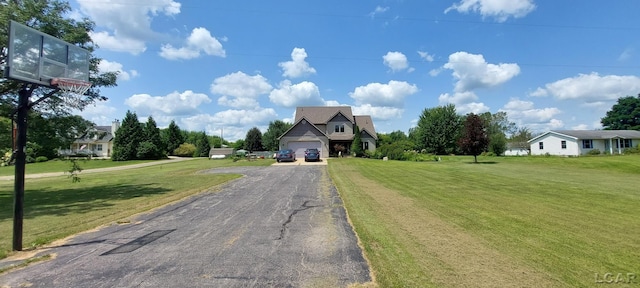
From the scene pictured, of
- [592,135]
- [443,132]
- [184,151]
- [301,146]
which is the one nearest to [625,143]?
[592,135]

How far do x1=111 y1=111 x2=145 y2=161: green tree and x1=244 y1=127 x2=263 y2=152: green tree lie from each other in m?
21.9

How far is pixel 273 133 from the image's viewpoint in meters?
65.8

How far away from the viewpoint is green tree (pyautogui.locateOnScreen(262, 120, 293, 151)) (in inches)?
2549

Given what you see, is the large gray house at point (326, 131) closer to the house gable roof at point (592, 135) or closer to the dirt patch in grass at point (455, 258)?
the house gable roof at point (592, 135)

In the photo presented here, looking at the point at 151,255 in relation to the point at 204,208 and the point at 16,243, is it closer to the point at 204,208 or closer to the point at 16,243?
the point at 16,243

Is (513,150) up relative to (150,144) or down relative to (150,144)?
down

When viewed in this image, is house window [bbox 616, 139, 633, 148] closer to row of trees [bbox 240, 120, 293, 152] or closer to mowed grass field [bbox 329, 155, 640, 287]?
mowed grass field [bbox 329, 155, 640, 287]

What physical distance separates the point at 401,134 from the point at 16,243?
8676 centimetres

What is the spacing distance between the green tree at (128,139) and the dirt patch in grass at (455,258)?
49.9 metres

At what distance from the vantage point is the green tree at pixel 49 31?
11.6m

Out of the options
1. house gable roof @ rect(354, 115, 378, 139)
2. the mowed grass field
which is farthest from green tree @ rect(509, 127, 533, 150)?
the mowed grass field

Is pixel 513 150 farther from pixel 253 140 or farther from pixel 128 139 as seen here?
pixel 128 139

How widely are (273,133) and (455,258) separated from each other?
62.4m

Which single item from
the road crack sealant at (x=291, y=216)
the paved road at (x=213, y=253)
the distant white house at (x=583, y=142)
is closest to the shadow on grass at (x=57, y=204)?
the paved road at (x=213, y=253)
